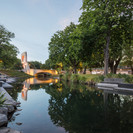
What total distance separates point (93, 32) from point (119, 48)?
9.49m

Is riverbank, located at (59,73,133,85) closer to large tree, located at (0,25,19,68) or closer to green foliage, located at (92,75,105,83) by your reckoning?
green foliage, located at (92,75,105,83)

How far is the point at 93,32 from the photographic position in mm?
18094

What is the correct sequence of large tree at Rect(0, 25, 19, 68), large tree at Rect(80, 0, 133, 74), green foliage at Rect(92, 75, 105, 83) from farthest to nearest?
large tree at Rect(0, 25, 19, 68) < green foliage at Rect(92, 75, 105, 83) < large tree at Rect(80, 0, 133, 74)

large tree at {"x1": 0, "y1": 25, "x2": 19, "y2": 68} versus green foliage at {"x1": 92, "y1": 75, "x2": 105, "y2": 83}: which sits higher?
large tree at {"x1": 0, "y1": 25, "x2": 19, "y2": 68}

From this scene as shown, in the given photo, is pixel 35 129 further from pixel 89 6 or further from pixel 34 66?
pixel 34 66

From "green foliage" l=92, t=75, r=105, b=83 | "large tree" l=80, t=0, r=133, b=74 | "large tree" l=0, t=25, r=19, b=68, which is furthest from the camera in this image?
"large tree" l=0, t=25, r=19, b=68

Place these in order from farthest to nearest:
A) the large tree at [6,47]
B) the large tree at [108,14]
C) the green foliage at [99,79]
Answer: the large tree at [6,47]
the green foliage at [99,79]
the large tree at [108,14]

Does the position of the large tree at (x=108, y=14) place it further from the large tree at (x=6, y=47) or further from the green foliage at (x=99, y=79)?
the large tree at (x=6, y=47)

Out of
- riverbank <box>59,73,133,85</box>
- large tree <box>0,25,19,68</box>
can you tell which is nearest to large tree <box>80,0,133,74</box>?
riverbank <box>59,73,133,85</box>

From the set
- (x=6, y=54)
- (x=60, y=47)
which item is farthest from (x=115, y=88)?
(x=6, y=54)

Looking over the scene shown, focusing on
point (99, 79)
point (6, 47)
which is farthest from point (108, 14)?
point (6, 47)

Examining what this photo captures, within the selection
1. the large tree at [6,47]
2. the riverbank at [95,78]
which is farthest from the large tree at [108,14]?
the large tree at [6,47]

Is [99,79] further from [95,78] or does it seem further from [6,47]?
[6,47]

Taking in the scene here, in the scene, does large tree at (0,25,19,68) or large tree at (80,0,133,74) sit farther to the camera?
large tree at (0,25,19,68)
